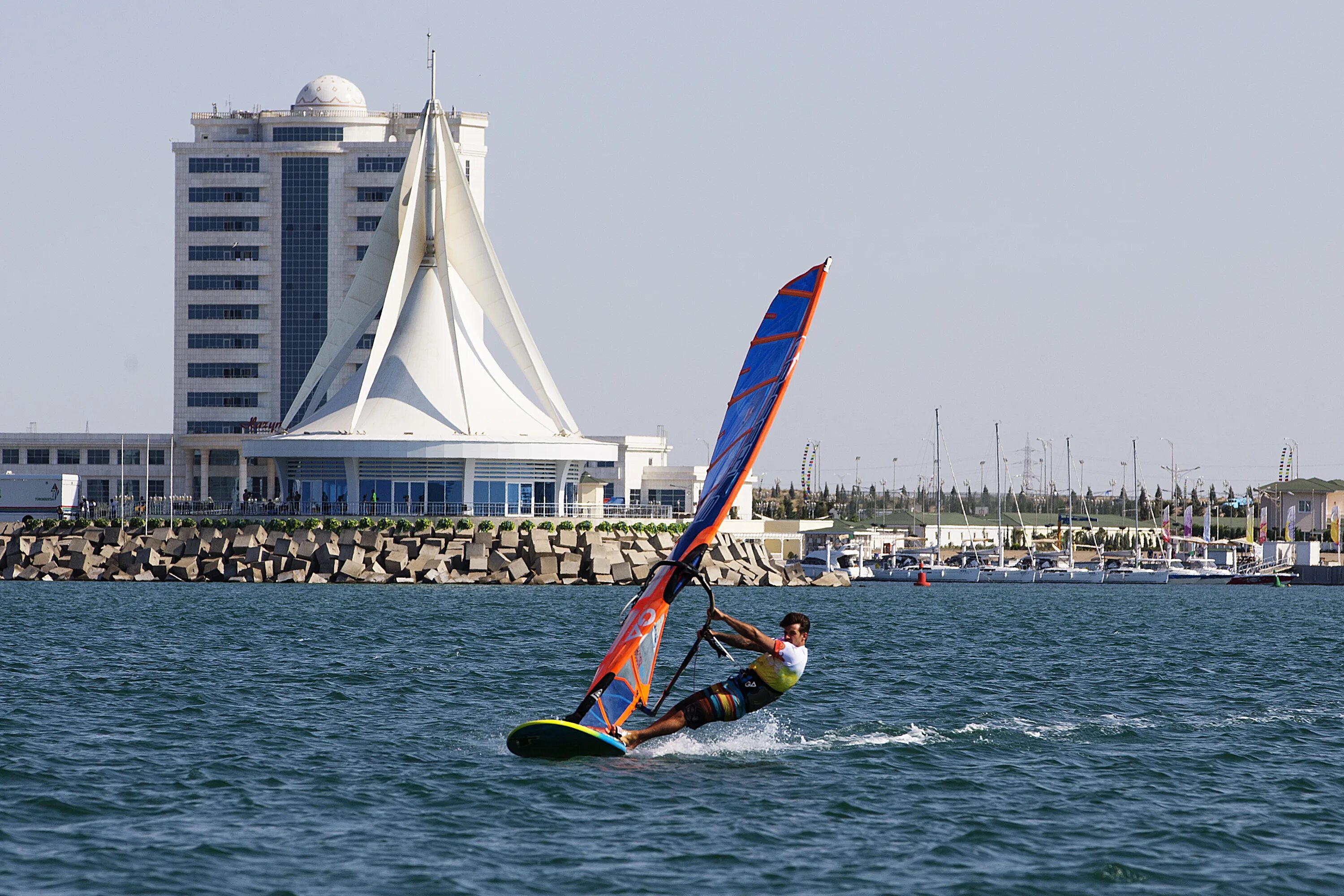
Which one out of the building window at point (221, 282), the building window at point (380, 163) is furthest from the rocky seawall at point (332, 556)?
the building window at point (380, 163)

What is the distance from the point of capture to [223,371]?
128 meters

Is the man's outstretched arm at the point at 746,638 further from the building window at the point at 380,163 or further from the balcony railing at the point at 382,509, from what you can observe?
the building window at the point at 380,163

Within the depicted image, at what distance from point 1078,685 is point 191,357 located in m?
102

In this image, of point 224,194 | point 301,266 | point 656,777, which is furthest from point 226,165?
point 656,777

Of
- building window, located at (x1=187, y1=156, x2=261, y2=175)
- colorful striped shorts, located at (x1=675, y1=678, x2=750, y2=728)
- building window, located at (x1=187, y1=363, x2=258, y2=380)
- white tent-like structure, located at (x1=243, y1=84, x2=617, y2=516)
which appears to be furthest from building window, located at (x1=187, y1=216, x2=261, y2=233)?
colorful striped shorts, located at (x1=675, y1=678, x2=750, y2=728)

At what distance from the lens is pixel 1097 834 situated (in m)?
19.7

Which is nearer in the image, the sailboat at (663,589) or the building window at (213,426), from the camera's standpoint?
the sailboat at (663,589)

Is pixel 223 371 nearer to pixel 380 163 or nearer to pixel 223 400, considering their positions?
pixel 223 400

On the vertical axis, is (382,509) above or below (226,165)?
below

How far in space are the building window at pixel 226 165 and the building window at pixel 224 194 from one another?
109cm

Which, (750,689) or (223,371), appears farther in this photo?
(223,371)

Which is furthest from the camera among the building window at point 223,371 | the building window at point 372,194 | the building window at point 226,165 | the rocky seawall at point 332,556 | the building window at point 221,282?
the building window at point 223,371

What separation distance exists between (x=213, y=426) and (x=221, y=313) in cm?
843

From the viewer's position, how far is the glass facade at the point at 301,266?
4983 inches
